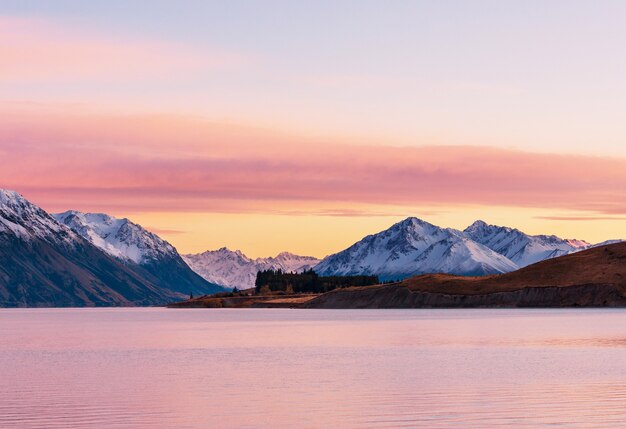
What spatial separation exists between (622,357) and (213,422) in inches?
2201

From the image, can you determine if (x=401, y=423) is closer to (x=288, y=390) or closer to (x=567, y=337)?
(x=288, y=390)

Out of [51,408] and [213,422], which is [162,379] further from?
[213,422]

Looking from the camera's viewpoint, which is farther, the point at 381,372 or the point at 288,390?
the point at 381,372

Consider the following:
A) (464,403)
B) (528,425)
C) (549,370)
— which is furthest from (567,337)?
(528,425)

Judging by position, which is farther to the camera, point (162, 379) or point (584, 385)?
point (162, 379)

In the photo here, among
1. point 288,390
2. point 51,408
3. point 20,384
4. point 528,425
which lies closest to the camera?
point 528,425

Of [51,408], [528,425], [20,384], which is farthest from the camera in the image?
[20,384]

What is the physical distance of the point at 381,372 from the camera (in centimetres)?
8725

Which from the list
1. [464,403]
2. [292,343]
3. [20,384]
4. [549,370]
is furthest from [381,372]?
[292,343]

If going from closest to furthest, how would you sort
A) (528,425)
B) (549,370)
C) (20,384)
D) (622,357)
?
(528,425)
(20,384)
(549,370)
(622,357)

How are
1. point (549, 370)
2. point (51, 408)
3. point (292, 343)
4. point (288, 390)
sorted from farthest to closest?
point (292, 343)
point (549, 370)
point (288, 390)
point (51, 408)

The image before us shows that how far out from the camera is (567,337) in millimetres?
143500

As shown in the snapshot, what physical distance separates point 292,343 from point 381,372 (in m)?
48.5

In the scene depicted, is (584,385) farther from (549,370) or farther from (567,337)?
(567,337)
